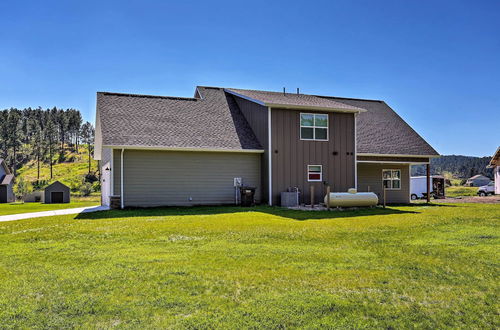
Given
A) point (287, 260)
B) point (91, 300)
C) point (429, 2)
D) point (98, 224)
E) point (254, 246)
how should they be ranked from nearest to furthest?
point (91, 300) → point (287, 260) → point (254, 246) → point (98, 224) → point (429, 2)

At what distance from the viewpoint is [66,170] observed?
3300 inches

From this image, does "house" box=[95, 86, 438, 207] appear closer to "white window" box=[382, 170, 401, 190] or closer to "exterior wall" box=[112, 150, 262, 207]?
"exterior wall" box=[112, 150, 262, 207]

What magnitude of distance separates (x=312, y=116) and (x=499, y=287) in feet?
48.5

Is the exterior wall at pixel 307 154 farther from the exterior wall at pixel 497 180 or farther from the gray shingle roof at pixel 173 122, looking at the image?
the exterior wall at pixel 497 180

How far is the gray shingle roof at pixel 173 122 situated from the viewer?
17.5 metres

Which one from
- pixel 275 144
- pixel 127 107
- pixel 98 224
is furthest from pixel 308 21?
pixel 98 224

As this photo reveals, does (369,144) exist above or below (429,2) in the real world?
below

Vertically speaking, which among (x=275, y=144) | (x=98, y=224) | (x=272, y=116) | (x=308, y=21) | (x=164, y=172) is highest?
(x=308, y=21)

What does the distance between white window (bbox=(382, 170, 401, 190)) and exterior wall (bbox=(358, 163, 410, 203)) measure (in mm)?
207

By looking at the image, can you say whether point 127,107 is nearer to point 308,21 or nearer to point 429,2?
point 308,21

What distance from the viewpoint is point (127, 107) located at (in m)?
20.1

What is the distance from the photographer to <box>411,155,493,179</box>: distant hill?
358 ft

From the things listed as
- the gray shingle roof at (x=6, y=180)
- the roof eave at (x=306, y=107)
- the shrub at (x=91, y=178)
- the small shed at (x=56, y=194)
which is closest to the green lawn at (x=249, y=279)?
the roof eave at (x=306, y=107)

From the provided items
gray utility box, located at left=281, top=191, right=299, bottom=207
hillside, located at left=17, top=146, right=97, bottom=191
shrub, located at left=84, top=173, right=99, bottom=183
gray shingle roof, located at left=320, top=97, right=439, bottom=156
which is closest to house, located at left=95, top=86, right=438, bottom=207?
gray shingle roof, located at left=320, top=97, right=439, bottom=156
